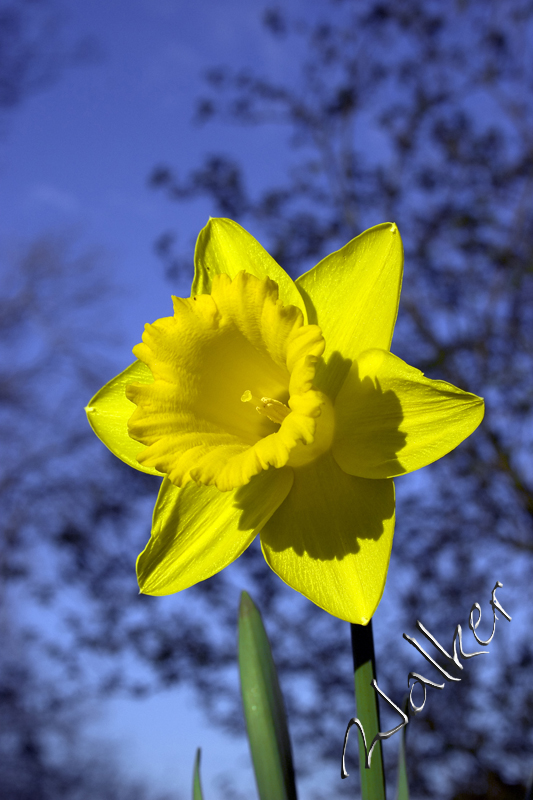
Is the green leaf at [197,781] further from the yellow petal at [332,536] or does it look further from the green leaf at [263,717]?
the yellow petal at [332,536]

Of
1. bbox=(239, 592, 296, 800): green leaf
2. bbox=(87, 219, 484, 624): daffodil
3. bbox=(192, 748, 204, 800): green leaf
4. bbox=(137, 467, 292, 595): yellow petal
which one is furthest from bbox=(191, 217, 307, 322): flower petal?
bbox=(192, 748, 204, 800): green leaf

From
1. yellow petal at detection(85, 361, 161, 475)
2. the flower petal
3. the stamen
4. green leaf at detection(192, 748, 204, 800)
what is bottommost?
green leaf at detection(192, 748, 204, 800)

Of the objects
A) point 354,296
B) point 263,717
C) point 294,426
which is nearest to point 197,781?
point 263,717

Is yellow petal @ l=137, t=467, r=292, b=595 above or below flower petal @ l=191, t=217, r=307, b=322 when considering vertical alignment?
below

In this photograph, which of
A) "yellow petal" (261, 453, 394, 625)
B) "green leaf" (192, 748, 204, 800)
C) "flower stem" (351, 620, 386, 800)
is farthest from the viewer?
"green leaf" (192, 748, 204, 800)

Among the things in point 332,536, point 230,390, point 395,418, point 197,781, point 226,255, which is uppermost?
point 226,255

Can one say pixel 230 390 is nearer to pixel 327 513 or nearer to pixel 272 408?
pixel 272 408

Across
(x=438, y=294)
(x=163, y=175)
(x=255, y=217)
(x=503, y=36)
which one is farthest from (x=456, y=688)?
(x=503, y=36)

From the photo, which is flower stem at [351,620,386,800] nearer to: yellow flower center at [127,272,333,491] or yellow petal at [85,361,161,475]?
yellow flower center at [127,272,333,491]
